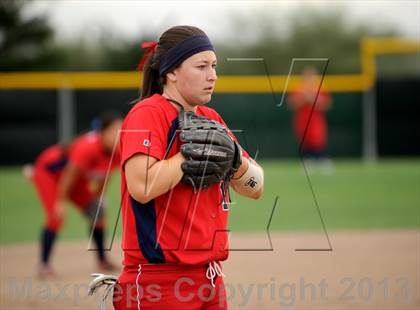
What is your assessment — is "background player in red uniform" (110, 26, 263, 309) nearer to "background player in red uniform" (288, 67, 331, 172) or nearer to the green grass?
the green grass

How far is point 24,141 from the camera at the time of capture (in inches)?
734

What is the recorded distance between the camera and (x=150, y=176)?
2986mm

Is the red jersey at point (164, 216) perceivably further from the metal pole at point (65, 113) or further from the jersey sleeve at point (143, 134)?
the metal pole at point (65, 113)

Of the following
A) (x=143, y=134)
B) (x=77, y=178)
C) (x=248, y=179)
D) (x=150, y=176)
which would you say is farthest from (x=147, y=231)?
(x=77, y=178)

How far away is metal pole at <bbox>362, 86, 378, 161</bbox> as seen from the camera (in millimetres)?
20172

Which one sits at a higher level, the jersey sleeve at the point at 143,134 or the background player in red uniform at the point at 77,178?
the jersey sleeve at the point at 143,134

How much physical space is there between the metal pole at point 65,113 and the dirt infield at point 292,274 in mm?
9645

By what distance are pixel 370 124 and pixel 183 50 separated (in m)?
17.6

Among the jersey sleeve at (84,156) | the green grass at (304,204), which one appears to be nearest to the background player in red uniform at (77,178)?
the jersey sleeve at (84,156)

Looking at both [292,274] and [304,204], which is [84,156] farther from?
[304,204]

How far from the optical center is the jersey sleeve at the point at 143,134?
3033mm

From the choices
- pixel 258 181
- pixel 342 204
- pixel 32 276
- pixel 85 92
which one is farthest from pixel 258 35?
pixel 258 181

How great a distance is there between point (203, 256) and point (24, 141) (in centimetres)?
1613

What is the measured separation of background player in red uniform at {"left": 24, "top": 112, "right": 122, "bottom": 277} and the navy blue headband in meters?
4.27
